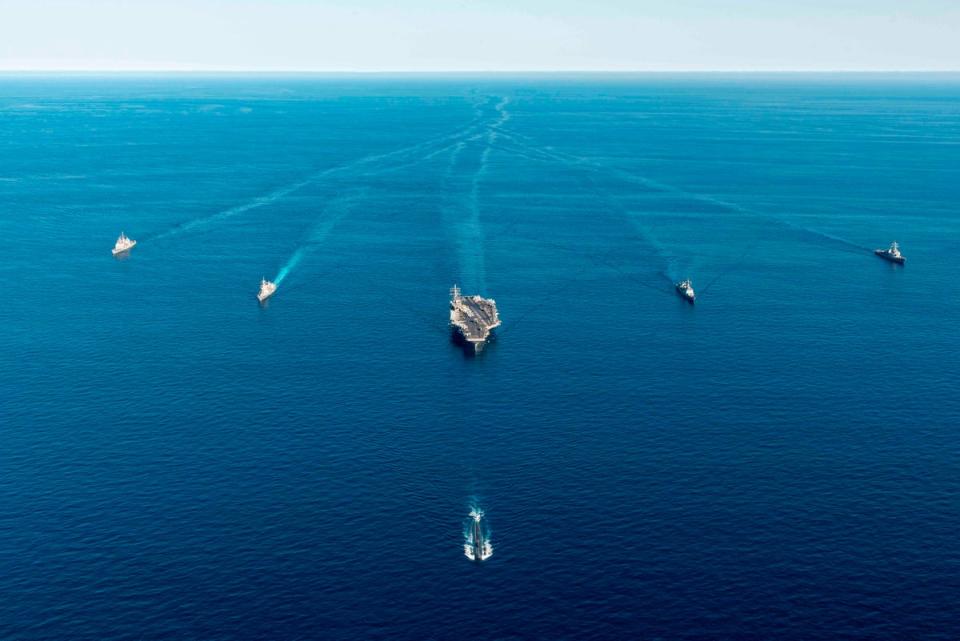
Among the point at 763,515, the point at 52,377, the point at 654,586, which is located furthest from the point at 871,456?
the point at 52,377

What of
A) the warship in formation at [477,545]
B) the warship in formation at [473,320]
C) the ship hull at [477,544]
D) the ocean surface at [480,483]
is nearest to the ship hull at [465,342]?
the warship in formation at [473,320]

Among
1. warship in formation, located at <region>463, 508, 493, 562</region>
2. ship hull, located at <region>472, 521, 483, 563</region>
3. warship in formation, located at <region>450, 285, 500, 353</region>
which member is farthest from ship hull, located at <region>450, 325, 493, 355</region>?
ship hull, located at <region>472, 521, 483, 563</region>

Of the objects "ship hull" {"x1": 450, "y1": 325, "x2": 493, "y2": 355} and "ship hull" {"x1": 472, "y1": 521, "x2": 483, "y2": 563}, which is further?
"ship hull" {"x1": 450, "y1": 325, "x2": 493, "y2": 355}

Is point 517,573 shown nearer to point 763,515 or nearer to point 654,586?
point 654,586

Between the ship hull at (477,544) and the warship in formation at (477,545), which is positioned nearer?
the ship hull at (477,544)

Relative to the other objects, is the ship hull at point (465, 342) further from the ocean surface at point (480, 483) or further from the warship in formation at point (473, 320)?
the ocean surface at point (480, 483)

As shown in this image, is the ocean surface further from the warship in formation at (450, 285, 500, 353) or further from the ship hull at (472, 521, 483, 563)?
the warship in formation at (450, 285, 500, 353)

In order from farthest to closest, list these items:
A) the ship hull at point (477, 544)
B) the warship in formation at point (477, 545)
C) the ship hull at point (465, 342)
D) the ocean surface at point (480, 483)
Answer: the ship hull at point (465, 342) < the warship in formation at point (477, 545) < the ship hull at point (477, 544) < the ocean surface at point (480, 483)
